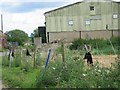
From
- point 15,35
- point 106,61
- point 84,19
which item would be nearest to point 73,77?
point 106,61

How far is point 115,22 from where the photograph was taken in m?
59.2

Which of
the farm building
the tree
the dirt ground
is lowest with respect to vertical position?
the dirt ground

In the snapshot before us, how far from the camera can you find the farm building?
58750 mm

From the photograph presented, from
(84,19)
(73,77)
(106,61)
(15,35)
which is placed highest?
(84,19)

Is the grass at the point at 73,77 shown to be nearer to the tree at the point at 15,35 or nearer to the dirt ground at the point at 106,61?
the dirt ground at the point at 106,61

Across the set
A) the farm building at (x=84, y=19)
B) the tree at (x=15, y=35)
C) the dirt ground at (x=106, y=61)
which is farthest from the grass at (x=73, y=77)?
the tree at (x=15, y=35)

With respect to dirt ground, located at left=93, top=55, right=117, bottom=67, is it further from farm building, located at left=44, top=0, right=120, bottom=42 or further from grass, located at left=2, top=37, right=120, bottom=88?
farm building, located at left=44, top=0, right=120, bottom=42

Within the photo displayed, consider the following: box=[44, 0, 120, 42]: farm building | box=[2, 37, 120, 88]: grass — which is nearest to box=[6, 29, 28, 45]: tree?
box=[44, 0, 120, 42]: farm building

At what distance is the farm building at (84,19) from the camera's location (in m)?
58.8

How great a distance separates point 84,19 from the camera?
194ft

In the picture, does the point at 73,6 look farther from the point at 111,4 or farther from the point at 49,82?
the point at 49,82

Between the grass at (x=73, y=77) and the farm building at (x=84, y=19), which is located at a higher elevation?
the farm building at (x=84, y=19)

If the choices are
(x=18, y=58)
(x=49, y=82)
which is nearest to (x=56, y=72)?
(x=49, y=82)

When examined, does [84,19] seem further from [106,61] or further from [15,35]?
[106,61]
